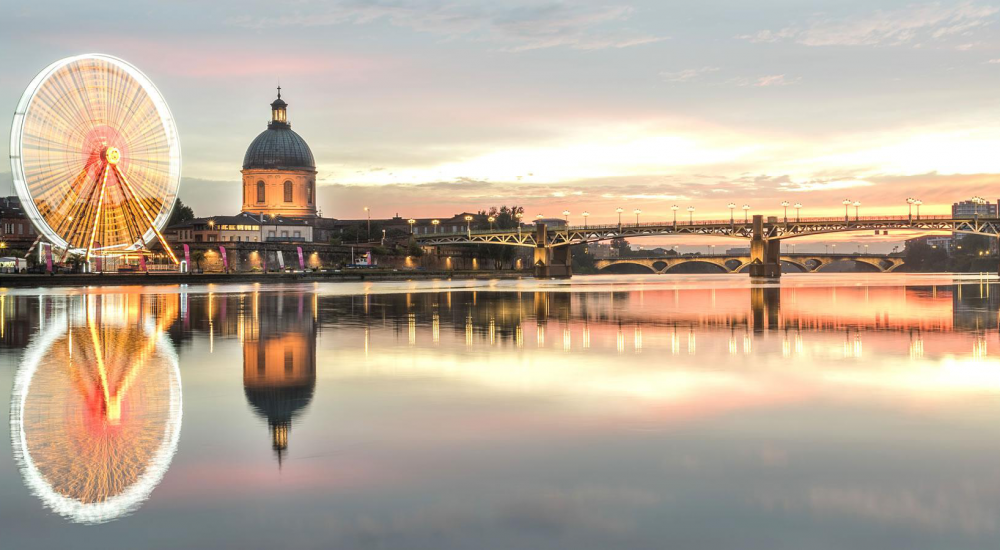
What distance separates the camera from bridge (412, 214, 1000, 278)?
6693 inches

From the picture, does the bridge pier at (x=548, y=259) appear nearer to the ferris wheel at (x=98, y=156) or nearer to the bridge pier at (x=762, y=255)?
the bridge pier at (x=762, y=255)

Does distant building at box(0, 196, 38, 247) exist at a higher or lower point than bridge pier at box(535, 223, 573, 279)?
higher

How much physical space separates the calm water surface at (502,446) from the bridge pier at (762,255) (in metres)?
151

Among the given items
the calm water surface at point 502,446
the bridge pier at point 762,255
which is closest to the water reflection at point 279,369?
the calm water surface at point 502,446

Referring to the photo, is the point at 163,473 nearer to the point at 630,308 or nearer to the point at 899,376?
the point at 899,376

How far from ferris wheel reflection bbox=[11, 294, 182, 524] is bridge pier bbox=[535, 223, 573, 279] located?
504ft

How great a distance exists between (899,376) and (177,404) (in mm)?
13601

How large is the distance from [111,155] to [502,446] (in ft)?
270

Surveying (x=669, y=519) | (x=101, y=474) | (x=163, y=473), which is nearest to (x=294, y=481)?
(x=163, y=473)

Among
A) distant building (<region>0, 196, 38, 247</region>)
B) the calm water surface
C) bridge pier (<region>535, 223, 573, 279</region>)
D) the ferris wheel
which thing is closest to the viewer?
the calm water surface

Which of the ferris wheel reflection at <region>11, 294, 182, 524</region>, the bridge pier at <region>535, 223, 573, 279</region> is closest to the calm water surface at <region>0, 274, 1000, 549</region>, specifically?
the ferris wheel reflection at <region>11, 294, 182, 524</region>

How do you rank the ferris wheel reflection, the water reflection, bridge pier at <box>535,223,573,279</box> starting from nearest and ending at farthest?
the ferris wheel reflection → the water reflection → bridge pier at <box>535,223,573,279</box>

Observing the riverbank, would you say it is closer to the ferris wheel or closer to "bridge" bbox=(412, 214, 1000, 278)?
the ferris wheel

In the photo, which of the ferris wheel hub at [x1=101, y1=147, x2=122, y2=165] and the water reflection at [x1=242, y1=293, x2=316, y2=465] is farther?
the ferris wheel hub at [x1=101, y1=147, x2=122, y2=165]
